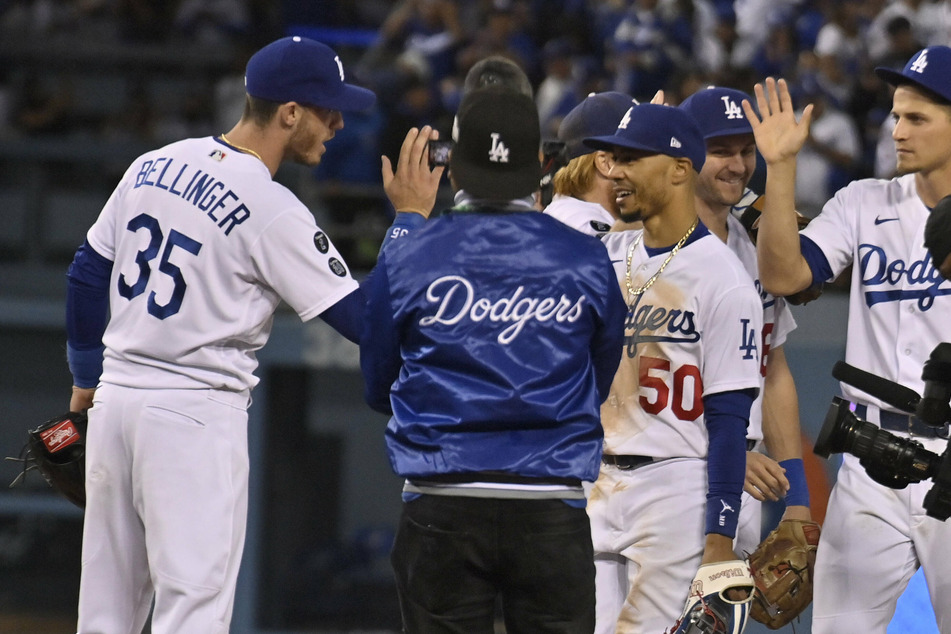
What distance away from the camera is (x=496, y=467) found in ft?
10.5

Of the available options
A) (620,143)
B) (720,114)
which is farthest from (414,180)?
(720,114)

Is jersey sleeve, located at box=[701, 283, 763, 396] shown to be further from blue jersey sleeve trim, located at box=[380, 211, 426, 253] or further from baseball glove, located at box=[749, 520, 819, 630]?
blue jersey sleeve trim, located at box=[380, 211, 426, 253]

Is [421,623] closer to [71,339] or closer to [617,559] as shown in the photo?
[617,559]

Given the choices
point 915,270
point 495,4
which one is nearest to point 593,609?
point 915,270

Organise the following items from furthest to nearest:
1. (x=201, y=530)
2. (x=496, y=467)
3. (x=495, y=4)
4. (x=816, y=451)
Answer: (x=495, y=4) → (x=201, y=530) → (x=816, y=451) → (x=496, y=467)

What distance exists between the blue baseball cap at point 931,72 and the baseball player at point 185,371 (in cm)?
186

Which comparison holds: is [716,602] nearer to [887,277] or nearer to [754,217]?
[887,277]

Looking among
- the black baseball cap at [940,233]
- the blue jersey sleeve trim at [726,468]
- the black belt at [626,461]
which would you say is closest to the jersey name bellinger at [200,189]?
the black belt at [626,461]

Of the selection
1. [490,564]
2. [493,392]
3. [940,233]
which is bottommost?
[490,564]

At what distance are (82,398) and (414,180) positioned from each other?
1.43 meters

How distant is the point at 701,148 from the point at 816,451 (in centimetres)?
100

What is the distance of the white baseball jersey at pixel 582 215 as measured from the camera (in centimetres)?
441

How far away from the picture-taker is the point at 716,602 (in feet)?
12.2

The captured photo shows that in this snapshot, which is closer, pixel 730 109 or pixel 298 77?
pixel 298 77
